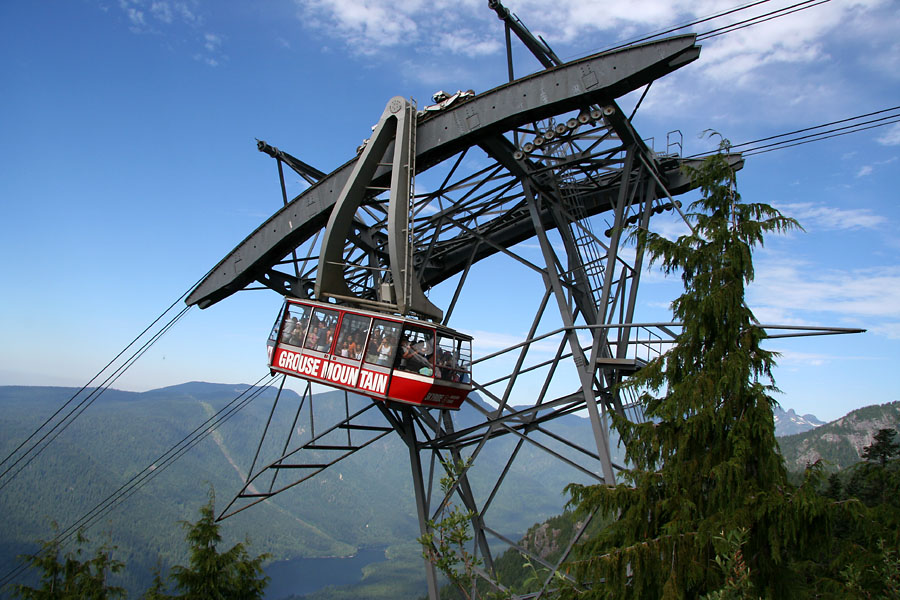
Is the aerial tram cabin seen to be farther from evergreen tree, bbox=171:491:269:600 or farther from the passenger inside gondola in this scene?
evergreen tree, bbox=171:491:269:600

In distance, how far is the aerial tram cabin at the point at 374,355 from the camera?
13.6 metres

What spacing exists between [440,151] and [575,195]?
415 centimetres

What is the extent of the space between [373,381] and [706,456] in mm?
7329

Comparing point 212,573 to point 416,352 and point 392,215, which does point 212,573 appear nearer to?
point 416,352

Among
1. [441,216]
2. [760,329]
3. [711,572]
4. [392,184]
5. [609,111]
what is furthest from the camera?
[441,216]

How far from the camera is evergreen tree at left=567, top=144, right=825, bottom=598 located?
296 inches

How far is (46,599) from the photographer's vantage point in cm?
2061

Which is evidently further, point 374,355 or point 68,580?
point 68,580

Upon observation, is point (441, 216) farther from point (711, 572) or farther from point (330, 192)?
point (711, 572)

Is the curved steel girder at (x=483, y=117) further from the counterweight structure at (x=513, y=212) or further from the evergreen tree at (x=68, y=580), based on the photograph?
the evergreen tree at (x=68, y=580)

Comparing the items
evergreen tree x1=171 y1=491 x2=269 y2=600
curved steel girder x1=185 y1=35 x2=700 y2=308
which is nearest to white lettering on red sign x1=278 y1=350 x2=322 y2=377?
curved steel girder x1=185 y1=35 x2=700 y2=308

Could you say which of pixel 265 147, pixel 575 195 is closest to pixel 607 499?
pixel 575 195

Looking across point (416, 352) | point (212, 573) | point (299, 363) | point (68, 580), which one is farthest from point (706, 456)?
point (68, 580)

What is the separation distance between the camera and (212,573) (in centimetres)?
2102
